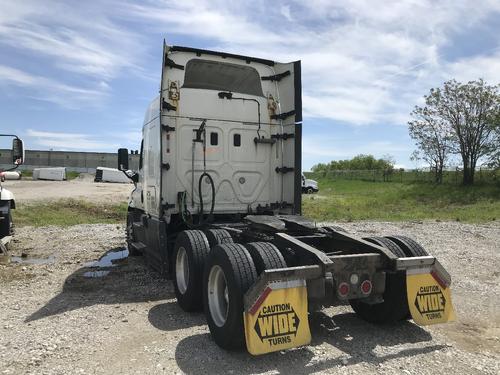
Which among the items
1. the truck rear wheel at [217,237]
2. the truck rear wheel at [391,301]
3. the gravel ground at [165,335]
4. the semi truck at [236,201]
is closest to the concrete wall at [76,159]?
the semi truck at [236,201]

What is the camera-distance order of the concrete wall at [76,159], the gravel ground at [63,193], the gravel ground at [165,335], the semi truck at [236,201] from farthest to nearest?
the concrete wall at [76,159], the gravel ground at [63,193], the semi truck at [236,201], the gravel ground at [165,335]

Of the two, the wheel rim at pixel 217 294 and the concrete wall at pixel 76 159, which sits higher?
the concrete wall at pixel 76 159

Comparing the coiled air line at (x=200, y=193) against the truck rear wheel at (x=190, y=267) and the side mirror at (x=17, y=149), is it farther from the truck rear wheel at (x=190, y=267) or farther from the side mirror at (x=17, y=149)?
the side mirror at (x=17, y=149)

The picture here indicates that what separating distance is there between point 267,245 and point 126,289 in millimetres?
3322

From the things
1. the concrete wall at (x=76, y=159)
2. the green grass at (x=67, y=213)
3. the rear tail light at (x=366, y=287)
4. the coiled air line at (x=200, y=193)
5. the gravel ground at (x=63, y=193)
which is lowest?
the green grass at (x=67, y=213)

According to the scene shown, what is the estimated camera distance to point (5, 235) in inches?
421

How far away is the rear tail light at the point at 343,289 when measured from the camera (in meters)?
4.56

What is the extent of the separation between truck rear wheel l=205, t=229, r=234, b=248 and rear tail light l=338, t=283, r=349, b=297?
191 cm

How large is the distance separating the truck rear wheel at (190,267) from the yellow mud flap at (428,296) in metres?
2.42

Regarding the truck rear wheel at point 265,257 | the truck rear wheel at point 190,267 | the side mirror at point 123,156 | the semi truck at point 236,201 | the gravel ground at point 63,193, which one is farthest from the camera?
the gravel ground at point 63,193

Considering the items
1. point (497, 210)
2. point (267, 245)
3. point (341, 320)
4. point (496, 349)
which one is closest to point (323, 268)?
point (267, 245)

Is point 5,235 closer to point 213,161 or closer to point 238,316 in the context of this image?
point 213,161

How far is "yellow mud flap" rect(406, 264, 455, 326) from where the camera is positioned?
15.8 ft

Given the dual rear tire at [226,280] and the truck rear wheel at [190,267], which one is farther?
the truck rear wheel at [190,267]
